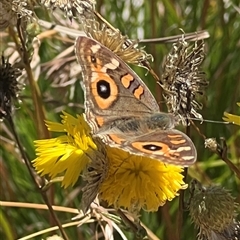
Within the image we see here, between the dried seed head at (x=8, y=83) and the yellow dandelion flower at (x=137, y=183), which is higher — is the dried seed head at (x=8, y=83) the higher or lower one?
the higher one

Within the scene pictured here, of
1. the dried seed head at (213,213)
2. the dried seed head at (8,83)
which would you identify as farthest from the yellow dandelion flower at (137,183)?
the dried seed head at (8,83)

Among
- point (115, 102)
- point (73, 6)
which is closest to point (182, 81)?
point (115, 102)

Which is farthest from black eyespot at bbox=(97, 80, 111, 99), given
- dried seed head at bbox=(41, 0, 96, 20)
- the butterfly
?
dried seed head at bbox=(41, 0, 96, 20)

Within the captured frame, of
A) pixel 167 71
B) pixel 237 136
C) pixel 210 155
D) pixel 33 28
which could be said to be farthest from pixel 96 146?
pixel 210 155

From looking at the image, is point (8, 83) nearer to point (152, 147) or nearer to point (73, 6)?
point (73, 6)

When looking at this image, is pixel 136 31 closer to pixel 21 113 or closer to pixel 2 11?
pixel 21 113

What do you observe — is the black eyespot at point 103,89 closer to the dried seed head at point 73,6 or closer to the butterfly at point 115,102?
the butterfly at point 115,102
